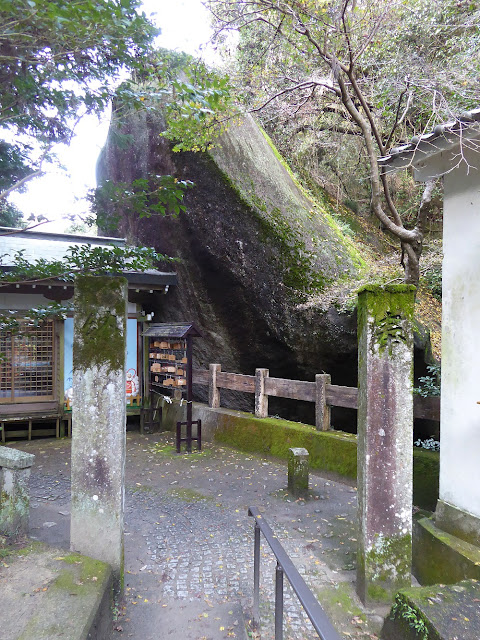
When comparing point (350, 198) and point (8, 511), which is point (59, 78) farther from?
point (350, 198)

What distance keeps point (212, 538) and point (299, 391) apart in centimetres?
323

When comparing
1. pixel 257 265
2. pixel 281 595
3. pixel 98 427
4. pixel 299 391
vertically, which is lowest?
pixel 281 595

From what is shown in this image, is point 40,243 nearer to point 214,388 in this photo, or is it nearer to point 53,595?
point 214,388

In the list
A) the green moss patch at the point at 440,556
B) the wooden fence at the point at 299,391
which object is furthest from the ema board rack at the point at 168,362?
the green moss patch at the point at 440,556

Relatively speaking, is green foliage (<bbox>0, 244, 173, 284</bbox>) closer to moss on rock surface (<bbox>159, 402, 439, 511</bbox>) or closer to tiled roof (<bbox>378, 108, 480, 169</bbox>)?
tiled roof (<bbox>378, 108, 480, 169</bbox>)

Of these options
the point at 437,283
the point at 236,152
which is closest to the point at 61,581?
the point at 236,152

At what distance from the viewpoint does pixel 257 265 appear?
8656 mm

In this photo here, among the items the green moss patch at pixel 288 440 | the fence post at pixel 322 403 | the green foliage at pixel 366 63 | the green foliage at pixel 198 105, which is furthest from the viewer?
the fence post at pixel 322 403

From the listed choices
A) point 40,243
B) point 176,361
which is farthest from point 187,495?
point 40,243

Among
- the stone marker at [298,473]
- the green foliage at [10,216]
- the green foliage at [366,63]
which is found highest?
the green foliage at [366,63]

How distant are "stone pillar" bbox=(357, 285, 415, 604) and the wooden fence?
2128 mm

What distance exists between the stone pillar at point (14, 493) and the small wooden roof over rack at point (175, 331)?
4311 mm

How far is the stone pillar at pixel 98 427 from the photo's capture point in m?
3.48

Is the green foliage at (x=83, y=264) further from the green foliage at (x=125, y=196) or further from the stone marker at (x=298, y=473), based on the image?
the stone marker at (x=298, y=473)
